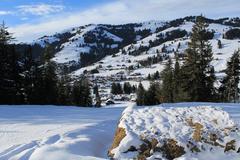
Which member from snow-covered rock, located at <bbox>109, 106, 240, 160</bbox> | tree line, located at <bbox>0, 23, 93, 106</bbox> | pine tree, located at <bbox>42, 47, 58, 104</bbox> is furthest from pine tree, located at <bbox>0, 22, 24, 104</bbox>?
snow-covered rock, located at <bbox>109, 106, 240, 160</bbox>

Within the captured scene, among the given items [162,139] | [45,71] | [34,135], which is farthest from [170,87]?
[162,139]

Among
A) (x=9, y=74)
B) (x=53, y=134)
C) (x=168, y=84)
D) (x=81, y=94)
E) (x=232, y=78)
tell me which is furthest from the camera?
(x=81, y=94)

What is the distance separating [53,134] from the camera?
13.2 m

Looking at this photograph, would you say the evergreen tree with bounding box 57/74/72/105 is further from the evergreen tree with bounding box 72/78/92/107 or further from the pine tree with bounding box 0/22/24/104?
the pine tree with bounding box 0/22/24/104

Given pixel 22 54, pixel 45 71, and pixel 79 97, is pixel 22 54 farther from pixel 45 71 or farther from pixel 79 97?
pixel 79 97

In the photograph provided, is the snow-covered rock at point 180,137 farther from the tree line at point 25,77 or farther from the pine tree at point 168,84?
the pine tree at point 168,84

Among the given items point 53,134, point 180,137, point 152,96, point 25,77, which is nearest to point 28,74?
point 25,77

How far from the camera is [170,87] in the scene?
57.0 m

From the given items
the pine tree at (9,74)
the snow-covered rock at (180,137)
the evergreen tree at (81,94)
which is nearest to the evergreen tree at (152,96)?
the evergreen tree at (81,94)

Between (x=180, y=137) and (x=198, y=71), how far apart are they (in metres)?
33.5

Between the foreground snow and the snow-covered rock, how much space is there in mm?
626

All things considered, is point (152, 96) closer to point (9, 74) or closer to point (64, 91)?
point (64, 91)

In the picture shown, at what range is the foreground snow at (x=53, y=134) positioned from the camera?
31.4 feet

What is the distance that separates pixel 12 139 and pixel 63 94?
37971mm
